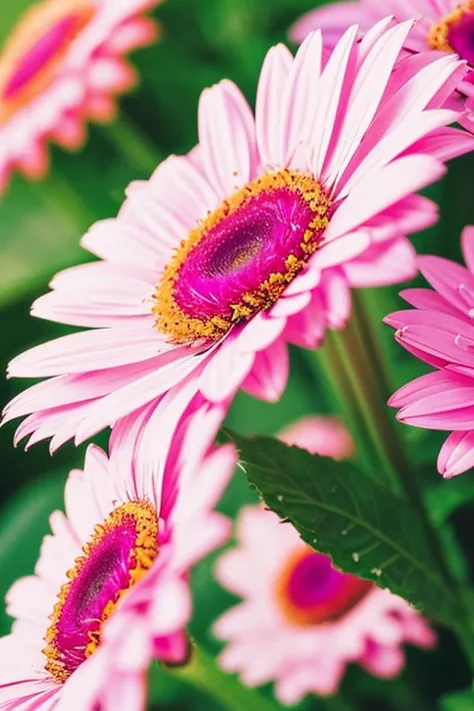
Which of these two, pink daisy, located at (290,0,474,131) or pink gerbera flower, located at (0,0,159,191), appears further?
pink gerbera flower, located at (0,0,159,191)

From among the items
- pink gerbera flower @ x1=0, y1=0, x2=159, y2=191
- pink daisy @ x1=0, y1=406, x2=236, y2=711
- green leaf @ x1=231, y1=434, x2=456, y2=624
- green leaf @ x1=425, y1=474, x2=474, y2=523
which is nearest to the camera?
pink daisy @ x1=0, y1=406, x2=236, y2=711

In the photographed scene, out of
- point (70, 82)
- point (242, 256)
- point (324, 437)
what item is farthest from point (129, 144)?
point (242, 256)

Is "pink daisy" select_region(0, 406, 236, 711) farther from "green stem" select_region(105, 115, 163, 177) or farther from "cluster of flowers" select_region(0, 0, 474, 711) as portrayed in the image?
"green stem" select_region(105, 115, 163, 177)

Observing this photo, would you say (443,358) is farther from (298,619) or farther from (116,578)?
(298,619)

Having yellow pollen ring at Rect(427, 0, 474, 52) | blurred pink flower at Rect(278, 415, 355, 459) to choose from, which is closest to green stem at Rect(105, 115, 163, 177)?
blurred pink flower at Rect(278, 415, 355, 459)

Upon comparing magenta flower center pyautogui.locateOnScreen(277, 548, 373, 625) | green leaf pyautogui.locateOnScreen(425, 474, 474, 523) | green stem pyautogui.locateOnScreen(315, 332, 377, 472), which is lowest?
magenta flower center pyautogui.locateOnScreen(277, 548, 373, 625)

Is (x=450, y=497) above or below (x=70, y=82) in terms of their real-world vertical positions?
below

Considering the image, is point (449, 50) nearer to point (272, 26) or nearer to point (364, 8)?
point (364, 8)
